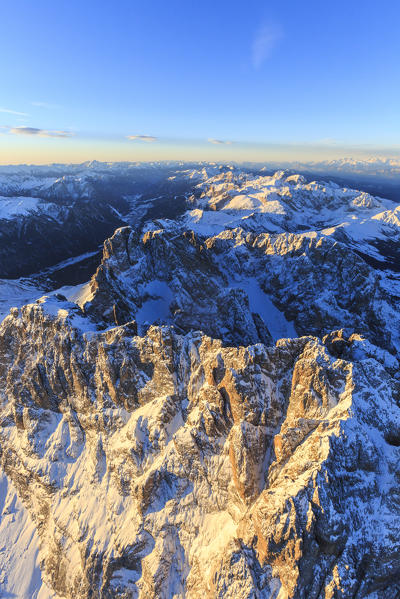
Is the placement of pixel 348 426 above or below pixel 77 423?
above

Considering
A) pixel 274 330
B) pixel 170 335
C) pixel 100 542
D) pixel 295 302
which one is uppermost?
pixel 170 335

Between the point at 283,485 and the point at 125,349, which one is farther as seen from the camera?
the point at 125,349

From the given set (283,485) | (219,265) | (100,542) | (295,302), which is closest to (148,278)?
(219,265)

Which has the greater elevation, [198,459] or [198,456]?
[198,456]

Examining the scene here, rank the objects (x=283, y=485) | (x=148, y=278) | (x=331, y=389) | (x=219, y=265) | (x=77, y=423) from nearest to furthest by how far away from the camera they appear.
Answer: (x=283, y=485) < (x=331, y=389) < (x=77, y=423) < (x=148, y=278) < (x=219, y=265)

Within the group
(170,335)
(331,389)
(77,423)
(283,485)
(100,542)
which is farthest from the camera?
(77,423)

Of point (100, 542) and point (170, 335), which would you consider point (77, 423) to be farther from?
point (170, 335)
